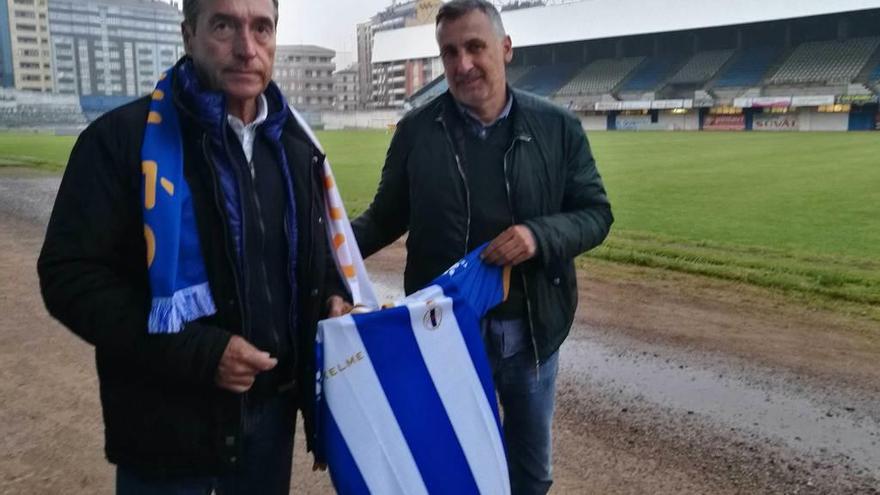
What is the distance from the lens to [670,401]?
468 centimetres

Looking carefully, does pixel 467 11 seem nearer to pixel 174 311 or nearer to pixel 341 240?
pixel 341 240

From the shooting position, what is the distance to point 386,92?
99312 millimetres

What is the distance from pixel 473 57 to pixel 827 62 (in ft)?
174

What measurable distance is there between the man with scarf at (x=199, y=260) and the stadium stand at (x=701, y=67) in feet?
181

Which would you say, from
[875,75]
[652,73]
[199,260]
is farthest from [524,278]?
[652,73]

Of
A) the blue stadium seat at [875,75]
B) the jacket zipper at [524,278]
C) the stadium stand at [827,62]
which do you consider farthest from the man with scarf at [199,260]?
the stadium stand at [827,62]

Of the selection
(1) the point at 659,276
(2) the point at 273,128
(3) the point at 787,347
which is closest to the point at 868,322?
(3) the point at 787,347

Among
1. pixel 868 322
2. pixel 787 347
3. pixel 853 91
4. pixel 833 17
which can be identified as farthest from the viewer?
pixel 833 17

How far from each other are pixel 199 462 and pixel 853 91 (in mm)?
49052

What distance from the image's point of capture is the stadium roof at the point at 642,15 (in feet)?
161

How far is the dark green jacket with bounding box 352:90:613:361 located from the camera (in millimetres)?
2529

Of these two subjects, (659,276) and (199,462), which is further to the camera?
(659,276)

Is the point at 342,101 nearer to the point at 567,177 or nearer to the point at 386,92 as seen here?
the point at 386,92

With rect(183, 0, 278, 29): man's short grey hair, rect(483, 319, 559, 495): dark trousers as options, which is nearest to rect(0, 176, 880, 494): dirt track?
rect(483, 319, 559, 495): dark trousers
